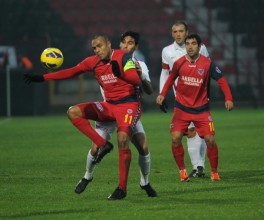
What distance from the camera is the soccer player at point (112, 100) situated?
1044cm

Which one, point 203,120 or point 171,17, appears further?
point 171,17

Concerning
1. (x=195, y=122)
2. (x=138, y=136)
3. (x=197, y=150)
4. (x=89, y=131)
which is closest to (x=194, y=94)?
(x=195, y=122)

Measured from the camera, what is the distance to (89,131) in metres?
10.6

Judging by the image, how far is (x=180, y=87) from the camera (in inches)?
497

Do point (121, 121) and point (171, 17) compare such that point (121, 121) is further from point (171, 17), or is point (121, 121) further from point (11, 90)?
point (171, 17)

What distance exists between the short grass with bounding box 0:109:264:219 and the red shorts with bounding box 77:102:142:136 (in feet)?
2.62

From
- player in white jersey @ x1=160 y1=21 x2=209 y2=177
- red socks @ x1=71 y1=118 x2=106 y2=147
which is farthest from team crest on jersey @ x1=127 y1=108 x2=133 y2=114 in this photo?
player in white jersey @ x1=160 y1=21 x2=209 y2=177

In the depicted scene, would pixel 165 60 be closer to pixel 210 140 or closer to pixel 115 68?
pixel 210 140

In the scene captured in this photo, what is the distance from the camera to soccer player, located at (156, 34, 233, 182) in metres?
12.5

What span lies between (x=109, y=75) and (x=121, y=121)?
0.57 metres

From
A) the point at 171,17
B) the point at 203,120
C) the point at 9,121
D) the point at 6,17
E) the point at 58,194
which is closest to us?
the point at 58,194

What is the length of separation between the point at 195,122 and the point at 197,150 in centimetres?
89

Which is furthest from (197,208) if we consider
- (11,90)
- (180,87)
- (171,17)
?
(171,17)

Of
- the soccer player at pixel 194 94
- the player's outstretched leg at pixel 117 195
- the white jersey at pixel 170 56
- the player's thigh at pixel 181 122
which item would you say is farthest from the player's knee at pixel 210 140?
the player's outstretched leg at pixel 117 195
